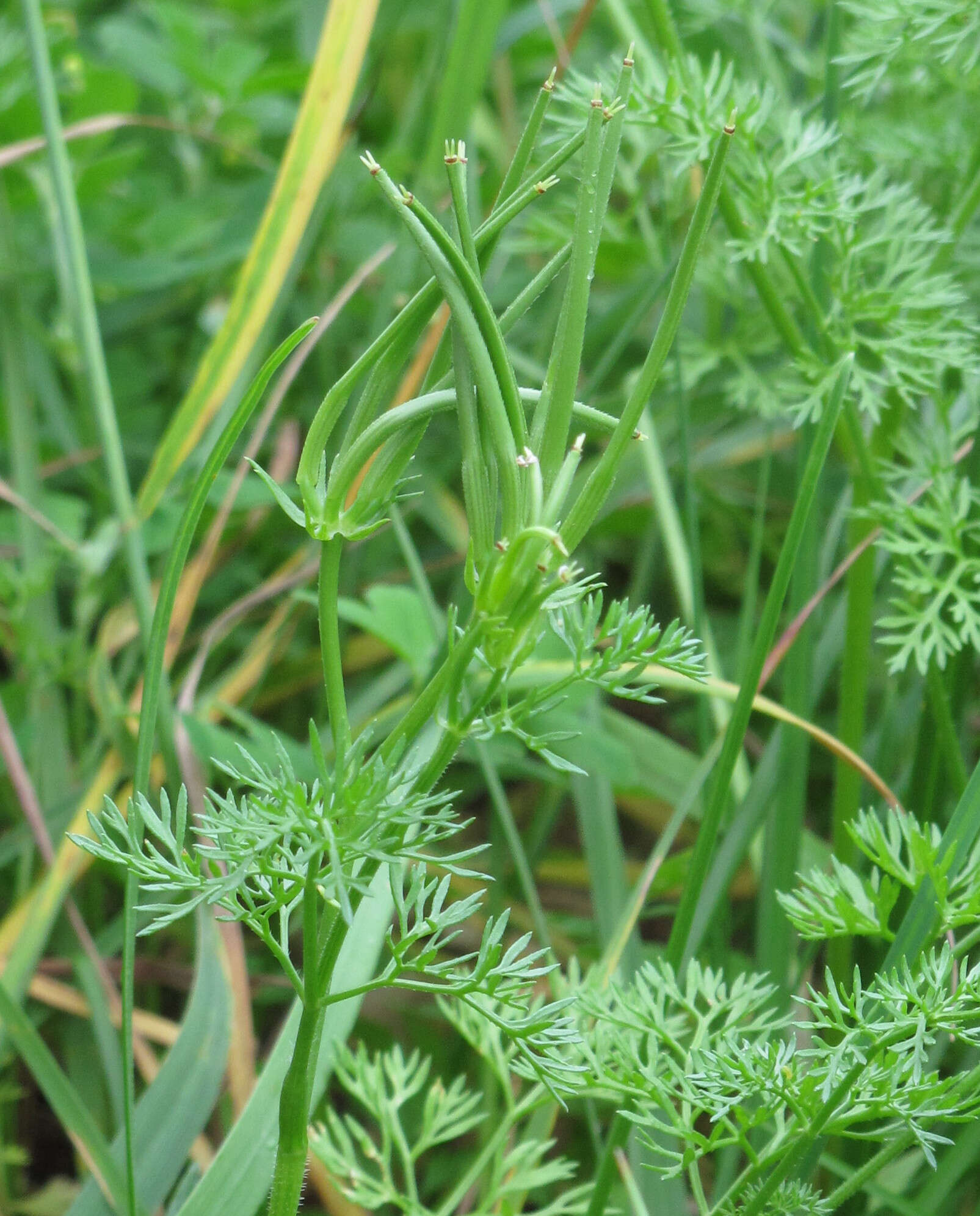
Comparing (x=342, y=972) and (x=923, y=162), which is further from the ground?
(x=923, y=162)

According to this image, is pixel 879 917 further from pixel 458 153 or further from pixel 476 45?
pixel 476 45

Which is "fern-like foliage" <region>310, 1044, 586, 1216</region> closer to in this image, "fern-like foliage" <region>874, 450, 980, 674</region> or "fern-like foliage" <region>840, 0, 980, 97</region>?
"fern-like foliage" <region>874, 450, 980, 674</region>

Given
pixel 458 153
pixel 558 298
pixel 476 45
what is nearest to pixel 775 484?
pixel 558 298

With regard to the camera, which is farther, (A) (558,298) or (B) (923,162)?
(A) (558,298)

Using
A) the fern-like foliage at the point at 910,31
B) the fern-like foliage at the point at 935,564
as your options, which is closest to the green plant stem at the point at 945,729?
the fern-like foliage at the point at 935,564

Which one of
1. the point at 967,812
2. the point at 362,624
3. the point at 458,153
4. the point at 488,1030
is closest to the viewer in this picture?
the point at 458,153

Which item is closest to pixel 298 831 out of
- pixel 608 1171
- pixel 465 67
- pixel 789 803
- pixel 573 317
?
pixel 573 317

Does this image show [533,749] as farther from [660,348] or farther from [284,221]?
[284,221]
